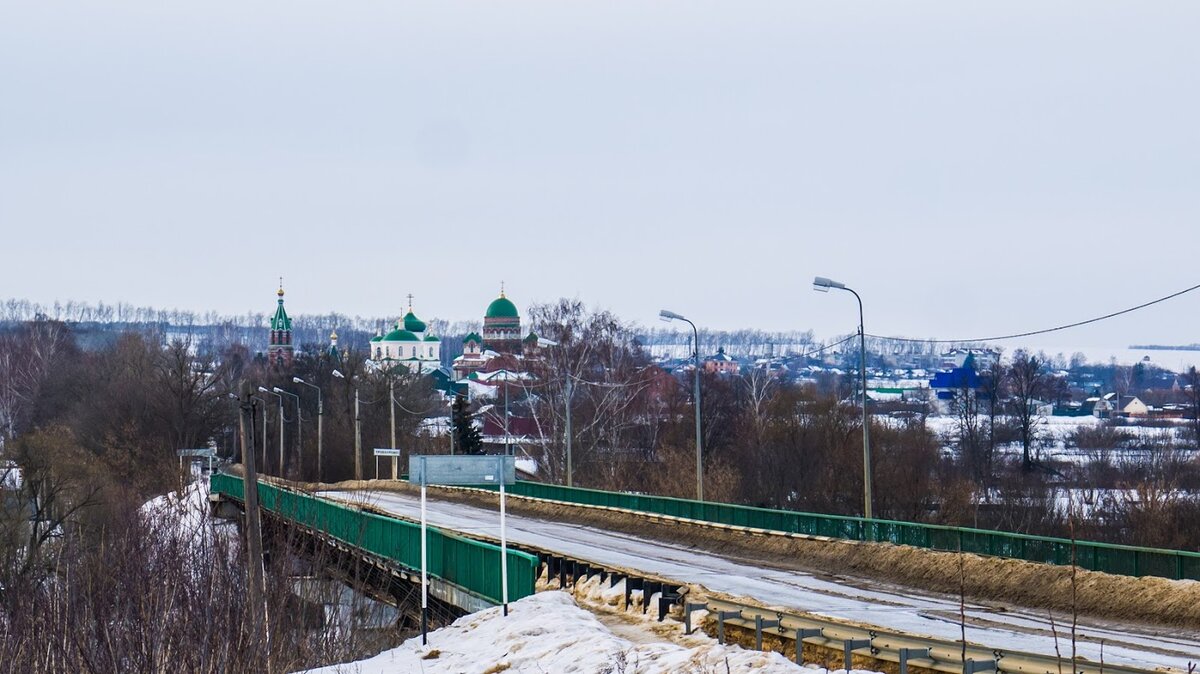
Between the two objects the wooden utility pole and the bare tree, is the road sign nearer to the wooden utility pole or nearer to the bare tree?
the wooden utility pole

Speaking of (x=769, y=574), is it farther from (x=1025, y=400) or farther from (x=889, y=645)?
(x=1025, y=400)

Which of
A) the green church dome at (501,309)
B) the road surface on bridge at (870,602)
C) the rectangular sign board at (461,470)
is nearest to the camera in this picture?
the road surface on bridge at (870,602)

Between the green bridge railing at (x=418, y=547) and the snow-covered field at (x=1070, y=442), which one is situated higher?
the green bridge railing at (x=418, y=547)

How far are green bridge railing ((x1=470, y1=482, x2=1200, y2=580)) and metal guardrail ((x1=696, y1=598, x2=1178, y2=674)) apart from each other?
137 cm

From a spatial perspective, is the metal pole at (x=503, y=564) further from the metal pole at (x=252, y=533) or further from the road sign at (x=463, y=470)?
the metal pole at (x=252, y=533)

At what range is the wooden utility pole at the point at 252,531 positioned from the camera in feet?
80.5

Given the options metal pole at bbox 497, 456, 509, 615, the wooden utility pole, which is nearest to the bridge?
metal pole at bbox 497, 456, 509, 615

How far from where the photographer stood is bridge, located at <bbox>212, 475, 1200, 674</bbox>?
17.9m

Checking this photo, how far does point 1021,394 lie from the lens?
334 ft

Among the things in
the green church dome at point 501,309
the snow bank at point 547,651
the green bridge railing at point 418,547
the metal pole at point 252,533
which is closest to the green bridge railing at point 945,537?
the snow bank at point 547,651

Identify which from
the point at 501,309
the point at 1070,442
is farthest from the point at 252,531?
the point at 501,309

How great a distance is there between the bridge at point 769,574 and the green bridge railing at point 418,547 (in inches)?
1.7

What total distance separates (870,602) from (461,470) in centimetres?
735

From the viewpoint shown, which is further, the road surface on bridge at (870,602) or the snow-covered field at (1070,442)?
the snow-covered field at (1070,442)
